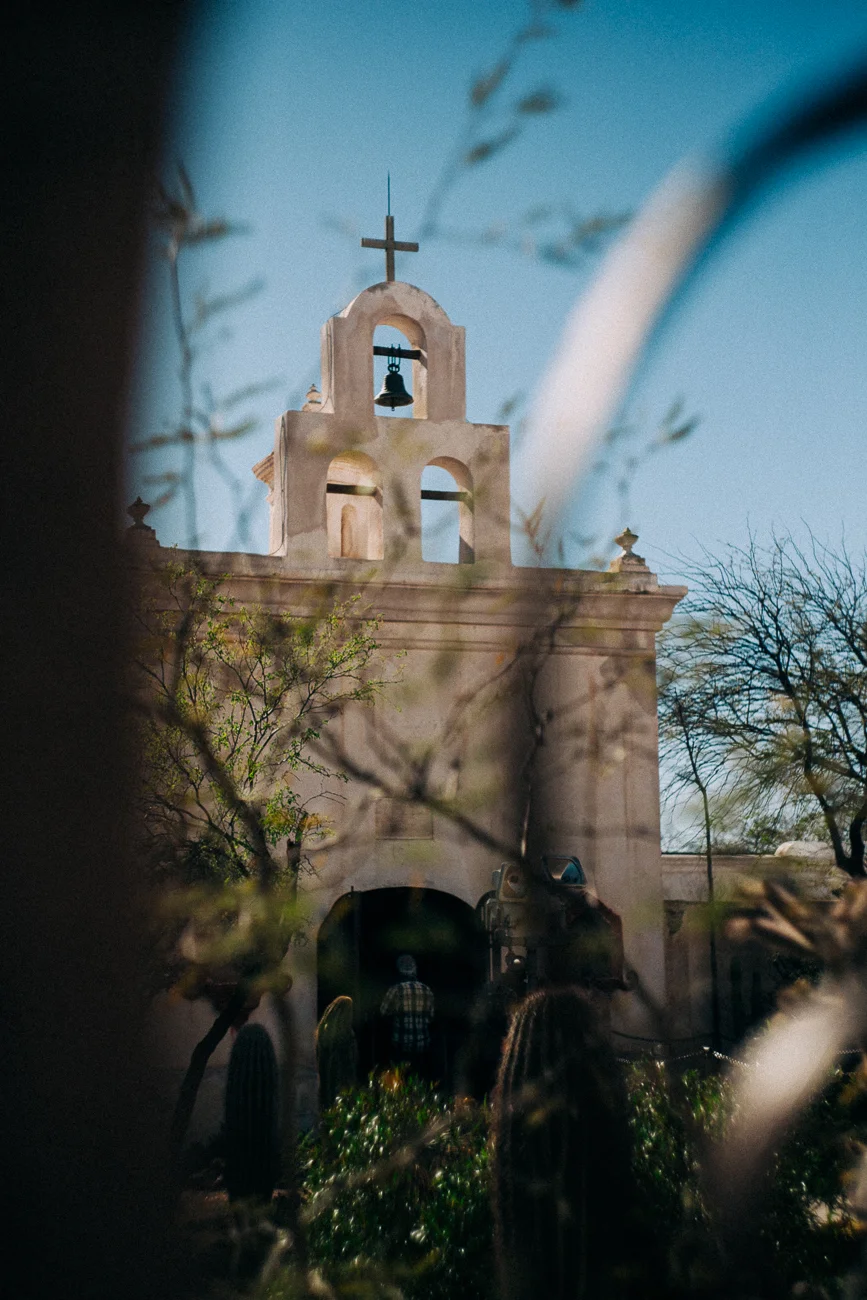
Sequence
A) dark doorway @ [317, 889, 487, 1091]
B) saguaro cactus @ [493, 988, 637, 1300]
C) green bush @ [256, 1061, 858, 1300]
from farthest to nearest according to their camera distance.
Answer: dark doorway @ [317, 889, 487, 1091], saguaro cactus @ [493, 988, 637, 1300], green bush @ [256, 1061, 858, 1300]

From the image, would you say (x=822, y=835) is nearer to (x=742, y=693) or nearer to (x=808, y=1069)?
(x=742, y=693)

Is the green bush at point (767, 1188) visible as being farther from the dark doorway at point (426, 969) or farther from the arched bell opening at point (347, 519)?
the arched bell opening at point (347, 519)

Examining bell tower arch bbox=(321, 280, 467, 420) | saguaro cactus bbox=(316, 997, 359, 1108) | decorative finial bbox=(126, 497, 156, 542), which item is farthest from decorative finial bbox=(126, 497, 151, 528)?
bell tower arch bbox=(321, 280, 467, 420)

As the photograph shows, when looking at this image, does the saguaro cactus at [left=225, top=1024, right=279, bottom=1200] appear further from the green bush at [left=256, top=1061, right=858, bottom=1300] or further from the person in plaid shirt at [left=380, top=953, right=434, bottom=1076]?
the person in plaid shirt at [left=380, top=953, right=434, bottom=1076]

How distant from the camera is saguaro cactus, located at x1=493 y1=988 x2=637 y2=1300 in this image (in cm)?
249

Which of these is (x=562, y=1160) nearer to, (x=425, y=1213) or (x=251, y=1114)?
(x=425, y=1213)

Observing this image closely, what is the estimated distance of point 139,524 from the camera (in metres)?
1.39

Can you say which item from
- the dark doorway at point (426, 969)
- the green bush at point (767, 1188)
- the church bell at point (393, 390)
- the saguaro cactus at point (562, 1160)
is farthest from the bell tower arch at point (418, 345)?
the saguaro cactus at point (562, 1160)

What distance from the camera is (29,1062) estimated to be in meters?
1.12

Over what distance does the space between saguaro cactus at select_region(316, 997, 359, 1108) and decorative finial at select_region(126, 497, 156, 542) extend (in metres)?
7.92

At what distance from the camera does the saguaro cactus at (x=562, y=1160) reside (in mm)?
2494

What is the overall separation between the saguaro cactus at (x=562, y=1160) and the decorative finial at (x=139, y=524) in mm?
1062

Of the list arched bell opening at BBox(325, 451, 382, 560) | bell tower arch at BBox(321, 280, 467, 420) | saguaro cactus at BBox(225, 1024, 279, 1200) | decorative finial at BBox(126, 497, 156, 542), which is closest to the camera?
decorative finial at BBox(126, 497, 156, 542)

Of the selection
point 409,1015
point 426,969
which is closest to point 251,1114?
point 409,1015
